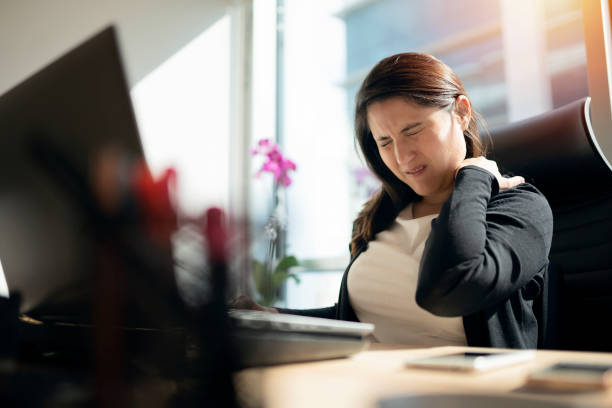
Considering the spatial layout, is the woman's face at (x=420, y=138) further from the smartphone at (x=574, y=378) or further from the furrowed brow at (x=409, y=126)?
the smartphone at (x=574, y=378)

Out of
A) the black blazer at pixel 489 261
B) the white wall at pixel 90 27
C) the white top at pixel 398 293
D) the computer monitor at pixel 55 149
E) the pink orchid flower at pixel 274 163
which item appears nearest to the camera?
the computer monitor at pixel 55 149

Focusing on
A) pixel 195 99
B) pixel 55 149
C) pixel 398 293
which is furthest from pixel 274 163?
pixel 55 149

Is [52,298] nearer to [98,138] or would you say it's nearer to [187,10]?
[98,138]

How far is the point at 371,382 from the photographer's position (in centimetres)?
46

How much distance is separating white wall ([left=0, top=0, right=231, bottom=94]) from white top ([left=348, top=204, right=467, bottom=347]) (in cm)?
142

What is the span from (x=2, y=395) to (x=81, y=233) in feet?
0.37

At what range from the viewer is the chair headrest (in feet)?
3.70

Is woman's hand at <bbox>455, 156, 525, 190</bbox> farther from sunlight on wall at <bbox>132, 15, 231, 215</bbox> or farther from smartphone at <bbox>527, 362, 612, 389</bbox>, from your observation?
sunlight on wall at <bbox>132, 15, 231, 215</bbox>

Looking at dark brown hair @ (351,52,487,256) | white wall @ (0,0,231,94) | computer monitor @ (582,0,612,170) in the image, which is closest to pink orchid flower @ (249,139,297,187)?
white wall @ (0,0,231,94)

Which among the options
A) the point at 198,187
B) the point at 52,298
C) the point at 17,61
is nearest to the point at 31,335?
the point at 52,298

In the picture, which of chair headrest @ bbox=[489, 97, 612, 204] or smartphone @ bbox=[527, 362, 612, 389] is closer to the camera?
smartphone @ bbox=[527, 362, 612, 389]

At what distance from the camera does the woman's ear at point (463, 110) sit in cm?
126

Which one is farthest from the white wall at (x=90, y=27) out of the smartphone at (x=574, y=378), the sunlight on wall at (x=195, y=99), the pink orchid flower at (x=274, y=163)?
the smartphone at (x=574, y=378)

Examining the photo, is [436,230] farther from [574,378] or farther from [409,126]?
[574,378]
